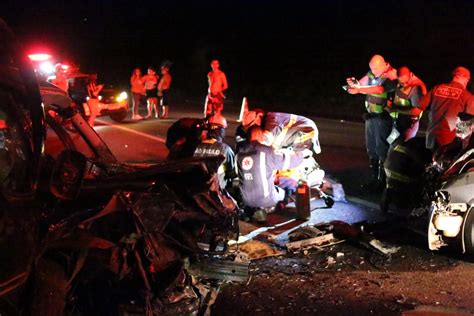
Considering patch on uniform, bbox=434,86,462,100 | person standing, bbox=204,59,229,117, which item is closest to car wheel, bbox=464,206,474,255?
patch on uniform, bbox=434,86,462,100

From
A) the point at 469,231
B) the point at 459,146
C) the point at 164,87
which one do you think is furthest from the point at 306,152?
the point at 164,87

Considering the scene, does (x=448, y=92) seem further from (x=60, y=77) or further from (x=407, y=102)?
(x=60, y=77)

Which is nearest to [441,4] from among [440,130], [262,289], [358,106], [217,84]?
[358,106]

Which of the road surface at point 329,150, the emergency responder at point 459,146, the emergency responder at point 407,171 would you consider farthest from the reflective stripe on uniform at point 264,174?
the emergency responder at point 459,146

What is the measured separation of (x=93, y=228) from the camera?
3545 mm

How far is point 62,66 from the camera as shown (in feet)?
46.6

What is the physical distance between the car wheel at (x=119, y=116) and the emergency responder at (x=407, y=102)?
31.7 feet

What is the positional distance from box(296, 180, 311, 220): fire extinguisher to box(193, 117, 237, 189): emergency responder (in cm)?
83

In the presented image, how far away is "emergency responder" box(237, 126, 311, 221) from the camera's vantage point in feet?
21.9

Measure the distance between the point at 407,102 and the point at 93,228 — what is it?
547 cm

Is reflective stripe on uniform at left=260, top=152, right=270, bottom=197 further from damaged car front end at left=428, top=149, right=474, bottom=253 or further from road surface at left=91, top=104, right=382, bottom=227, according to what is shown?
damaged car front end at left=428, top=149, right=474, bottom=253

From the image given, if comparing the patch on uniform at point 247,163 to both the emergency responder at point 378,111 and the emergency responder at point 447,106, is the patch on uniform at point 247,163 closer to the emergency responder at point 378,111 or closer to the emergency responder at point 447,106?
the emergency responder at point 447,106

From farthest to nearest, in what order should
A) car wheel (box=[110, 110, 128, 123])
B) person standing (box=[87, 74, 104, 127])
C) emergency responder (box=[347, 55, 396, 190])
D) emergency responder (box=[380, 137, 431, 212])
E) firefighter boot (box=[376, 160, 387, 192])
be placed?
1. car wheel (box=[110, 110, 128, 123])
2. person standing (box=[87, 74, 104, 127])
3. emergency responder (box=[347, 55, 396, 190])
4. firefighter boot (box=[376, 160, 387, 192])
5. emergency responder (box=[380, 137, 431, 212])

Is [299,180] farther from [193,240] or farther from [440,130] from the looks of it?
[193,240]
